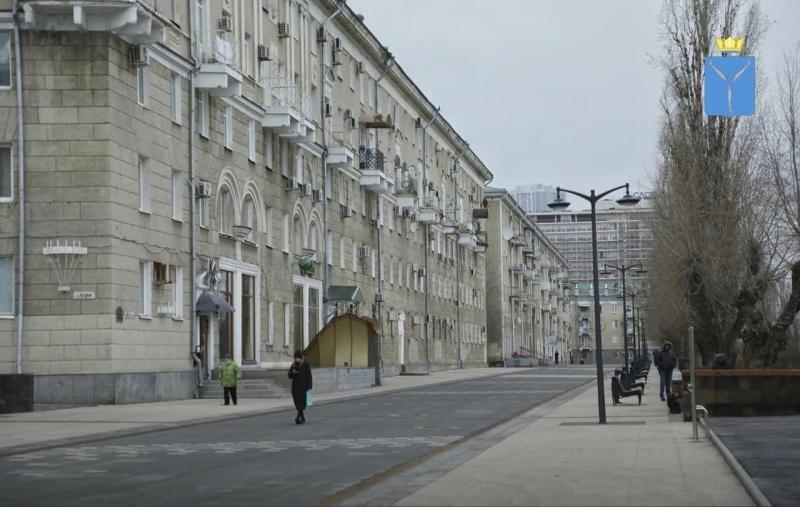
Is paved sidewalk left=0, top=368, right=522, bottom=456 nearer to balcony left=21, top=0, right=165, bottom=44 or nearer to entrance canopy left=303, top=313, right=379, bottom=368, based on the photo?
balcony left=21, top=0, right=165, bottom=44

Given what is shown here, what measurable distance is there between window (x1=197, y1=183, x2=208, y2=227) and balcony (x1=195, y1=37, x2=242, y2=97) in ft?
11.3

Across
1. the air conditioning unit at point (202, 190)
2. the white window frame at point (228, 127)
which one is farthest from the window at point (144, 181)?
the white window frame at point (228, 127)

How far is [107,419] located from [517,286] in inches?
3595

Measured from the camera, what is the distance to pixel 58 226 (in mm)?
32312

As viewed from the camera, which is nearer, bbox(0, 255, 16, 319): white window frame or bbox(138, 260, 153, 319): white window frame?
bbox(0, 255, 16, 319): white window frame

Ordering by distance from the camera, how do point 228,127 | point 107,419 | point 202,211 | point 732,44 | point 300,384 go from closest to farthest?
point 300,384
point 107,419
point 202,211
point 732,44
point 228,127

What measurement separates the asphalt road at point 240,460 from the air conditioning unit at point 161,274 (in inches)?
287

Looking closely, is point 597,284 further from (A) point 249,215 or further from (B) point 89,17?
(A) point 249,215

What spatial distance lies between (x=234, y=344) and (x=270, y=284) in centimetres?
425

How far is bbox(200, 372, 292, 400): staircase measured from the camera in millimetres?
37781

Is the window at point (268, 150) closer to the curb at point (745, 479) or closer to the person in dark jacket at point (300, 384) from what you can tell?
the person in dark jacket at point (300, 384)

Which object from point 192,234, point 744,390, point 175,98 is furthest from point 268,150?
point 744,390

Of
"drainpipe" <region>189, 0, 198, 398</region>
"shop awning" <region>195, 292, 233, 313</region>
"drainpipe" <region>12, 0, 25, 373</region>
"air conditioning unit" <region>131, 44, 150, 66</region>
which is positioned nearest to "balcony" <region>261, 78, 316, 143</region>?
"drainpipe" <region>189, 0, 198, 398</region>

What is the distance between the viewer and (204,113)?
130ft
